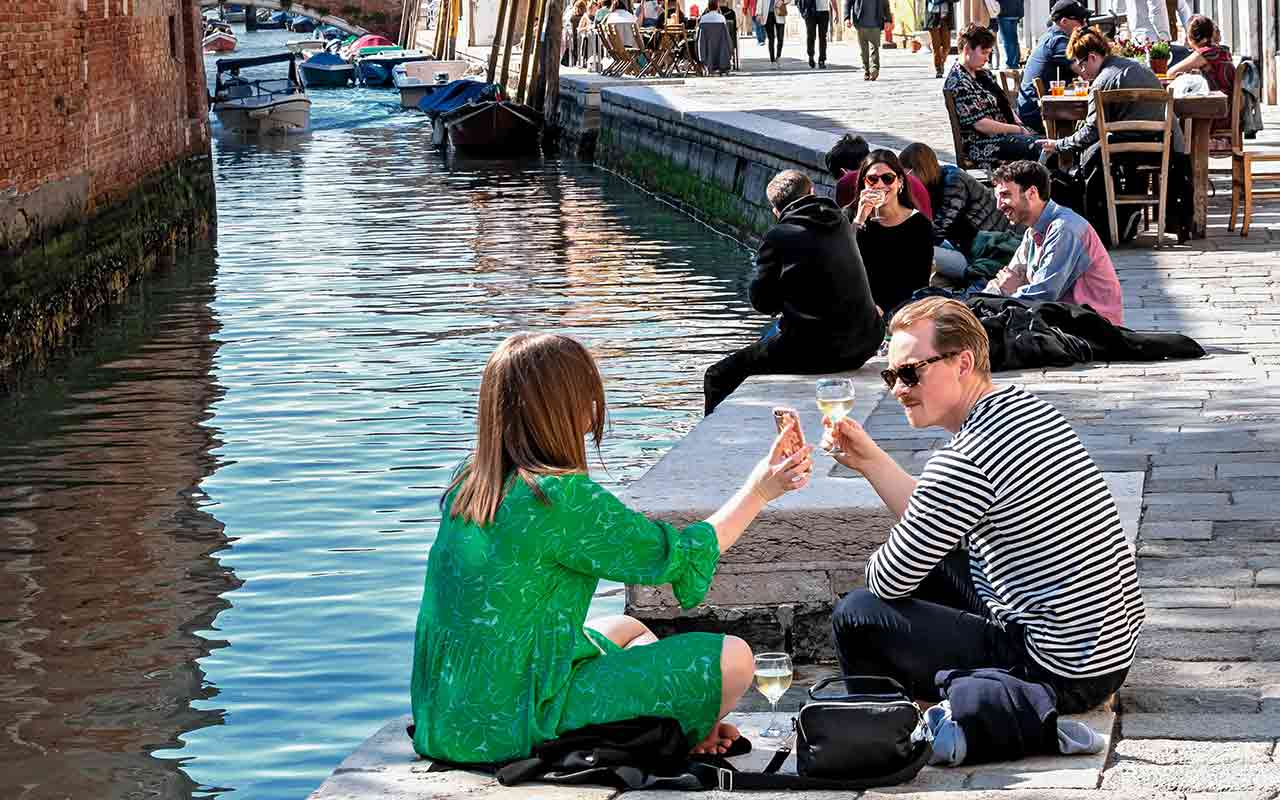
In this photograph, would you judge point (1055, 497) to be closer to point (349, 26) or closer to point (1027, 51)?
point (1027, 51)

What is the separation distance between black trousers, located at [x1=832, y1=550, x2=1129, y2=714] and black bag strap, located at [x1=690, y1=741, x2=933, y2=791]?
0.45 meters

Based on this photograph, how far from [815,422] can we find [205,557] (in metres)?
3.25

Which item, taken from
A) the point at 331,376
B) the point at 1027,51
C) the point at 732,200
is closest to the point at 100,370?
the point at 331,376

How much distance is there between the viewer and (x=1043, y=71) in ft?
51.2

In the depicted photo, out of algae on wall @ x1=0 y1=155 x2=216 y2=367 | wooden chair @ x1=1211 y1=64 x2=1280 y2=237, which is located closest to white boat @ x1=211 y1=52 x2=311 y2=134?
algae on wall @ x1=0 y1=155 x2=216 y2=367

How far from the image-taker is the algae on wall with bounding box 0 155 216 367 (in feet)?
49.5

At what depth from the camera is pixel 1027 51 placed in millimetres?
32219

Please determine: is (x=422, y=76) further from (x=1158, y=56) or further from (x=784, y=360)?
(x=784, y=360)

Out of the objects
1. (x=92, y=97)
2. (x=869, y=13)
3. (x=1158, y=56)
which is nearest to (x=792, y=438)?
(x=1158, y=56)

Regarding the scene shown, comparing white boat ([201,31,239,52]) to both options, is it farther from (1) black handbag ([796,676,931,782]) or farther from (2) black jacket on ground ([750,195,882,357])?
(1) black handbag ([796,676,931,782])

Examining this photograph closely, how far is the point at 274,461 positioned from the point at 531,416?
733 centimetres

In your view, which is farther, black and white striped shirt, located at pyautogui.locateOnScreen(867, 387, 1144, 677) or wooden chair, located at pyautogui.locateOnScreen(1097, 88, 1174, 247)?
wooden chair, located at pyautogui.locateOnScreen(1097, 88, 1174, 247)

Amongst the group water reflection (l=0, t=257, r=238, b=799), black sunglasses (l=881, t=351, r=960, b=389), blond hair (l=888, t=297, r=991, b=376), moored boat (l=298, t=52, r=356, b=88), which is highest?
moored boat (l=298, t=52, r=356, b=88)

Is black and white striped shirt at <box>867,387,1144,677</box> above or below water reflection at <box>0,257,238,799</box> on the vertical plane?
above
